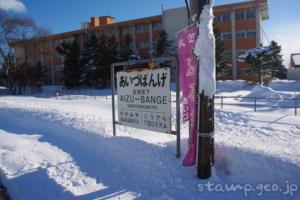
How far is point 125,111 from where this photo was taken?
7383mm

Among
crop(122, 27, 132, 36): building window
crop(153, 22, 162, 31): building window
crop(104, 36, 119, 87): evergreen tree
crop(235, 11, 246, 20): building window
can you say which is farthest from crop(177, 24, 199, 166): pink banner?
crop(122, 27, 132, 36): building window

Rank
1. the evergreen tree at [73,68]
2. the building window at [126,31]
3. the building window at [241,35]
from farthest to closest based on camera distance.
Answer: the building window at [126,31]
the evergreen tree at [73,68]
the building window at [241,35]

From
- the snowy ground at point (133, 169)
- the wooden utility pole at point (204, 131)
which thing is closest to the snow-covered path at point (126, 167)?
the snowy ground at point (133, 169)

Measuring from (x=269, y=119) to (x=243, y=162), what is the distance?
751 centimetres

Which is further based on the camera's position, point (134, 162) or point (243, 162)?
point (134, 162)

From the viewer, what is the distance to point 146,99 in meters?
6.59

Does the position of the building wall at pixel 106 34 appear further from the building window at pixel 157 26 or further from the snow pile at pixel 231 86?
Result: the snow pile at pixel 231 86

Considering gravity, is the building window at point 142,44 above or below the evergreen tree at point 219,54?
above

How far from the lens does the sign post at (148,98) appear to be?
19.7 feet

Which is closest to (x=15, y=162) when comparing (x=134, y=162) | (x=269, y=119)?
(x=134, y=162)

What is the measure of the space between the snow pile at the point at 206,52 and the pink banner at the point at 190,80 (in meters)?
0.27

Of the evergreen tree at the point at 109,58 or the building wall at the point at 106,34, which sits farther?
the building wall at the point at 106,34

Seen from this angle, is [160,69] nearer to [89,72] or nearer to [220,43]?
[220,43]

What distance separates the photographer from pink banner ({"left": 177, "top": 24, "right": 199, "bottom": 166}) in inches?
207
